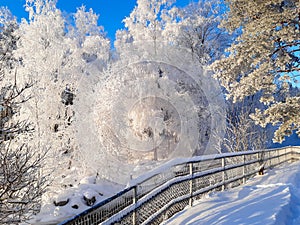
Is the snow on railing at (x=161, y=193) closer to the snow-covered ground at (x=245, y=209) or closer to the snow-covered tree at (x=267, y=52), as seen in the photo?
the snow-covered ground at (x=245, y=209)

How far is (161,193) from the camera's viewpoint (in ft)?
14.6

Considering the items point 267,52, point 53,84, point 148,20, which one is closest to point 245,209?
point 267,52

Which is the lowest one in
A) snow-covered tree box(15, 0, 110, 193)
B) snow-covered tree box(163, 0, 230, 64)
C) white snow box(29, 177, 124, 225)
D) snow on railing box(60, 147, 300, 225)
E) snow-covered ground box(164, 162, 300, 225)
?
white snow box(29, 177, 124, 225)

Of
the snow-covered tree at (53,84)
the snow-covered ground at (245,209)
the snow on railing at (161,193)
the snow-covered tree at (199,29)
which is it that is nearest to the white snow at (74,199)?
the snow-covered tree at (53,84)

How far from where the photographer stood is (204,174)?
5.74m

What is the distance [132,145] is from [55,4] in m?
8.28

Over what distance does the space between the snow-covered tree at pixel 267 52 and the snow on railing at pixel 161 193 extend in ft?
8.71

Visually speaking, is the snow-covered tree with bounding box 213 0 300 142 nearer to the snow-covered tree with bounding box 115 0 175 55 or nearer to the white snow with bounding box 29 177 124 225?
the white snow with bounding box 29 177 124 225

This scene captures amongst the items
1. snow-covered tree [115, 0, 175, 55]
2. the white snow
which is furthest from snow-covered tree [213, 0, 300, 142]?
snow-covered tree [115, 0, 175, 55]

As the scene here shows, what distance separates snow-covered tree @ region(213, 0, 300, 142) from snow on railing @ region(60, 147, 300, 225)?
2654 millimetres

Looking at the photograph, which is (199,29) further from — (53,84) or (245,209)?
(245,209)

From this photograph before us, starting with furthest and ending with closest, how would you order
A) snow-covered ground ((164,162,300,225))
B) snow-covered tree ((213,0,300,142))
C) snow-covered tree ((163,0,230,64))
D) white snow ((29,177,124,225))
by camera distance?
snow-covered tree ((163,0,230,64)) → white snow ((29,177,124,225)) → snow-covered tree ((213,0,300,142)) → snow-covered ground ((164,162,300,225))

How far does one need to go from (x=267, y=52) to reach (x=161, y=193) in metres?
6.65

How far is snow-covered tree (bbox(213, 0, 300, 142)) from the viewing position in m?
8.66
